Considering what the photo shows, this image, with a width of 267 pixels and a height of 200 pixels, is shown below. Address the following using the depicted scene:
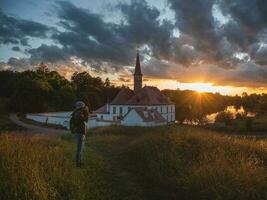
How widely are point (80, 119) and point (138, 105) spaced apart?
5056 cm

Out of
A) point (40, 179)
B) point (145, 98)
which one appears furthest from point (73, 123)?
point (145, 98)

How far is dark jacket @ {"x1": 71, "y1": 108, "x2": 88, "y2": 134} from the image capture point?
9203 millimetres

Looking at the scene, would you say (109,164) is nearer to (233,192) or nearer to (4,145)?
(4,145)

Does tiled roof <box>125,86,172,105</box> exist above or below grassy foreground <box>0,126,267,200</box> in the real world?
above

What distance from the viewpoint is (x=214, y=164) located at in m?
8.00

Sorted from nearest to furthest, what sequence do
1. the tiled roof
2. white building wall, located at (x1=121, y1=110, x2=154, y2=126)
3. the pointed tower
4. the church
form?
white building wall, located at (x1=121, y1=110, x2=154, y2=126)
the church
the tiled roof
the pointed tower

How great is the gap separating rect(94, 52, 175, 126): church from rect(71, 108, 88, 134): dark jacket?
41.1 metres

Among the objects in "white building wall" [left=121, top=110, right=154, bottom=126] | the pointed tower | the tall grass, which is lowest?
"white building wall" [left=121, top=110, right=154, bottom=126]

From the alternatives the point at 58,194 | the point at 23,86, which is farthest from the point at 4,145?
the point at 23,86

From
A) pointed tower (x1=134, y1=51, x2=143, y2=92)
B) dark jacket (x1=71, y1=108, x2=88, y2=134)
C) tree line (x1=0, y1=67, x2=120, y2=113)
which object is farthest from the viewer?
tree line (x1=0, y1=67, x2=120, y2=113)

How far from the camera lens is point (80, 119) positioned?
9.26 meters

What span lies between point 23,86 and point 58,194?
65577mm

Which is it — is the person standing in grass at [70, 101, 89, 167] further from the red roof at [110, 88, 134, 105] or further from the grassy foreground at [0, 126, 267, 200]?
the red roof at [110, 88, 134, 105]

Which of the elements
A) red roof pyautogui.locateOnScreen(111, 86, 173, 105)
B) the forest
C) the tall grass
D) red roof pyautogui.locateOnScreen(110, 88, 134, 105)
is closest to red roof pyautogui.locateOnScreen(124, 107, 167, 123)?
red roof pyautogui.locateOnScreen(111, 86, 173, 105)
